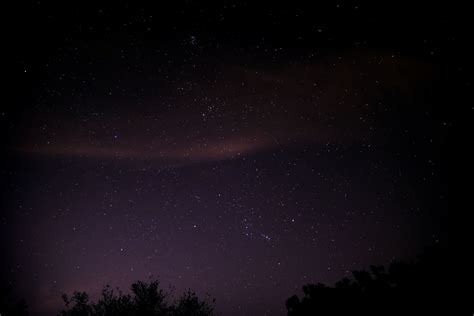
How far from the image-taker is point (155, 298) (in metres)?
41.1

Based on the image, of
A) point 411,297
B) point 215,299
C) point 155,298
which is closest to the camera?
point 411,297

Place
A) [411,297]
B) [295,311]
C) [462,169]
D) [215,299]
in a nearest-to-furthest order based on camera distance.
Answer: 1. [411,297]
2. [295,311]
3. [462,169]
4. [215,299]

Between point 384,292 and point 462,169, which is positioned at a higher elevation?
point 462,169

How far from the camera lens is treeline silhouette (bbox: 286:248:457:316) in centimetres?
605

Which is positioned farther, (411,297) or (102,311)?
(102,311)

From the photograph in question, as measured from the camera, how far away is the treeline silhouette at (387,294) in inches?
238

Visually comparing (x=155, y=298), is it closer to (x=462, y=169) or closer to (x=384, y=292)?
(x=462, y=169)

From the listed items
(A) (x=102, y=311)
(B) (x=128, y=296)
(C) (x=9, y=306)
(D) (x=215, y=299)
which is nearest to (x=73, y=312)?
(A) (x=102, y=311)

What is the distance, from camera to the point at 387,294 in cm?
627

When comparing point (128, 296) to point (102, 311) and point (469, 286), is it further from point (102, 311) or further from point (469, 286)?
point (469, 286)

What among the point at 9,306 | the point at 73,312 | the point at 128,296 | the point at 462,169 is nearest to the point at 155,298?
the point at 128,296

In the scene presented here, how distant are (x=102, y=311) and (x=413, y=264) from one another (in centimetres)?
4382

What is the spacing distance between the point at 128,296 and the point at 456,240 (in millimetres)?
41898

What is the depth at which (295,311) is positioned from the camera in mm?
6539
